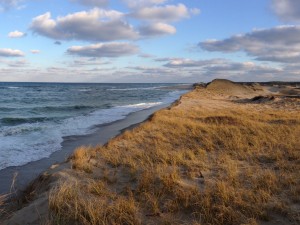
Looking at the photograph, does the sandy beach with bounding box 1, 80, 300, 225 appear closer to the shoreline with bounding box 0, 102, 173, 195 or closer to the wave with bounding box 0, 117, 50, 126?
the shoreline with bounding box 0, 102, 173, 195

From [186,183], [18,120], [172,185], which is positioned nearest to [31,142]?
[186,183]

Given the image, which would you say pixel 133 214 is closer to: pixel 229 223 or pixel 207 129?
pixel 229 223

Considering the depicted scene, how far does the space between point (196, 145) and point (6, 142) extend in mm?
8559

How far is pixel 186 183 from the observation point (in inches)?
302

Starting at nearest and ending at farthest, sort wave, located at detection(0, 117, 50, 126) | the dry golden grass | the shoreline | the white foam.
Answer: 1. the dry golden grass
2. the shoreline
3. the white foam
4. wave, located at detection(0, 117, 50, 126)

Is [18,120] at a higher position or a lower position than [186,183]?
lower

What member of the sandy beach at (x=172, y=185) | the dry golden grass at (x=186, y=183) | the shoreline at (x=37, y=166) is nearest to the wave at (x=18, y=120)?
the shoreline at (x=37, y=166)

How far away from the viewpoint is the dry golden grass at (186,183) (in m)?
5.89

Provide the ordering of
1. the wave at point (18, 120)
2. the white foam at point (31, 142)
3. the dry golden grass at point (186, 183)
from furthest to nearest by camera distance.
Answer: the wave at point (18, 120)
the white foam at point (31, 142)
the dry golden grass at point (186, 183)

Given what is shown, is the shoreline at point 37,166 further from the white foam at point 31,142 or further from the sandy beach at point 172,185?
the white foam at point 31,142

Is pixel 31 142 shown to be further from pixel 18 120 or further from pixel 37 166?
pixel 18 120

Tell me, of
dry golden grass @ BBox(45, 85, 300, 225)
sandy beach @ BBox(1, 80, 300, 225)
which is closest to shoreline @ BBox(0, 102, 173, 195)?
sandy beach @ BBox(1, 80, 300, 225)

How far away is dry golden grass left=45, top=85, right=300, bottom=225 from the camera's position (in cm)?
589

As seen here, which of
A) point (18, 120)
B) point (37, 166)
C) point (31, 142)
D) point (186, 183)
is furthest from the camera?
point (18, 120)
